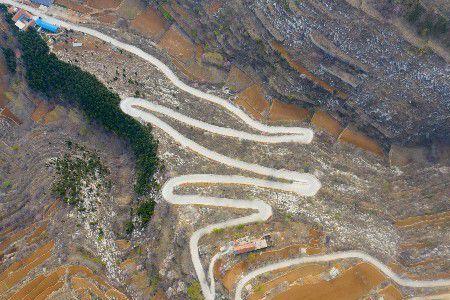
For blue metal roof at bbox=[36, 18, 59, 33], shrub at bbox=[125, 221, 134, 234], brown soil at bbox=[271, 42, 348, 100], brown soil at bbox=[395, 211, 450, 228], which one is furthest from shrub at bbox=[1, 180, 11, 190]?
brown soil at bbox=[395, 211, 450, 228]

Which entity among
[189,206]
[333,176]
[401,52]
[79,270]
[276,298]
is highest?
[401,52]

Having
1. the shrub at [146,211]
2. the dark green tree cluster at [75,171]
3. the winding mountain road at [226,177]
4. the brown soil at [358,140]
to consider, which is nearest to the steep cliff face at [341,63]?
the brown soil at [358,140]

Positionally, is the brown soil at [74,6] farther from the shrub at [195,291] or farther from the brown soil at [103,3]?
the shrub at [195,291]

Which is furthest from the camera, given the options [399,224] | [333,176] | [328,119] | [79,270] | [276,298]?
[328,119]

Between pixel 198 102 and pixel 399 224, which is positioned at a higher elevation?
pixel 198 102

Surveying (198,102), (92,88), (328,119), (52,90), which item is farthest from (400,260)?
(52,90)

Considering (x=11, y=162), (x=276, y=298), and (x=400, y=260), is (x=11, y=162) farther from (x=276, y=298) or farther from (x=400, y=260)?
(x=400, y=260)
